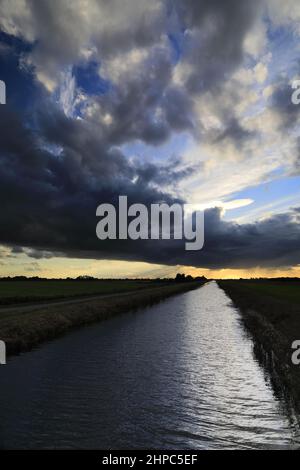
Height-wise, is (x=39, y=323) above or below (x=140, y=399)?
above

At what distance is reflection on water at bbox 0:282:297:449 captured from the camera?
Answer: 41.1 ft

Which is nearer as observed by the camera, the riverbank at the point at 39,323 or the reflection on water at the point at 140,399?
the reflection on water at the point at 140,399

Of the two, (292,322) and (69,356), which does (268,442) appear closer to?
(69,356)

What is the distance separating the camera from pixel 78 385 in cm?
1872

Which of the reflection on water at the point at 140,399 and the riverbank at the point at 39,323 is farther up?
the riverbank at the point at 39,323

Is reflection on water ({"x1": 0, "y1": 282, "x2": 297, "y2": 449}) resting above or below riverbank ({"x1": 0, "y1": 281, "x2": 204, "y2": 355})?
below

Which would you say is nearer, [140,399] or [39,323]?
[140,399]

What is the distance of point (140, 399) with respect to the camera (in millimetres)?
16672

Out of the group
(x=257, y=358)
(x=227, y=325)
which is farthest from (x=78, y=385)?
(x=227, y=325)

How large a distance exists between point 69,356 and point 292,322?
18242 mm

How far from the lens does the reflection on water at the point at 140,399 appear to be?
493 inches

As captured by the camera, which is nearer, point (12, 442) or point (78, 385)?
point (12, 442)

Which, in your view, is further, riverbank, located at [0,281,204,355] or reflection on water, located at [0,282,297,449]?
riverbank, located at [0,281,204,355]
